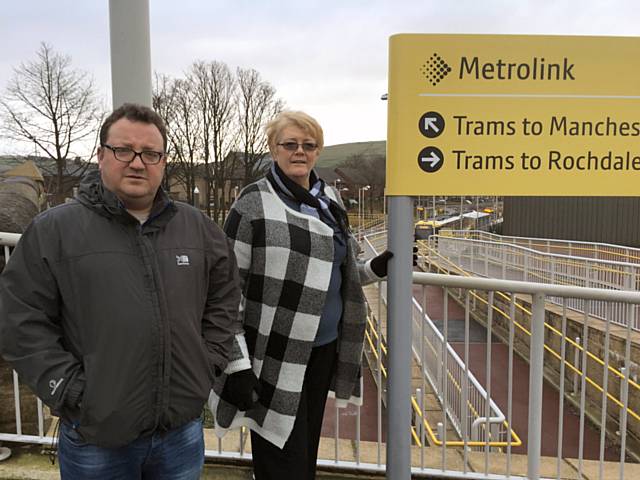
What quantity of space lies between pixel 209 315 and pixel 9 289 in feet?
1.83

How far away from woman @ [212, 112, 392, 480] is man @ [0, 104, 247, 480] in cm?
29

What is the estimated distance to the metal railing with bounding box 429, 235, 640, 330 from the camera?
8883mm

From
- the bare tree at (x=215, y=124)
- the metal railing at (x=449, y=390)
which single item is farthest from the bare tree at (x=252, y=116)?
the metal railing at (x=449, y=390)

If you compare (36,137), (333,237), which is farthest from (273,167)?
(36,137)

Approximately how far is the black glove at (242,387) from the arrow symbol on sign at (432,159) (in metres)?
0.95

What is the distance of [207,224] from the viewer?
1640 millimetres

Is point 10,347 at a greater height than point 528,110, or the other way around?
point 528,110

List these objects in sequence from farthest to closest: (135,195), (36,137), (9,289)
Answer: (36,137)
(135,195)
(9,289)

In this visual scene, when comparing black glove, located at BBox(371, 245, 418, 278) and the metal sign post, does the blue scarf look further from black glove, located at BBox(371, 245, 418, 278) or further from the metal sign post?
the metal sign post

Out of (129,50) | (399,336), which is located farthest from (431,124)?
(129,50)

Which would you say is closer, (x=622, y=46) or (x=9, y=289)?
(x=9, y=289)

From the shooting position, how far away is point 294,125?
6.22ft

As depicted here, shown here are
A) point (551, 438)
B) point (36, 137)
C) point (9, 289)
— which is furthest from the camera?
point (36, 137)

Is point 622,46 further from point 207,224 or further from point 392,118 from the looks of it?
point 207,224
